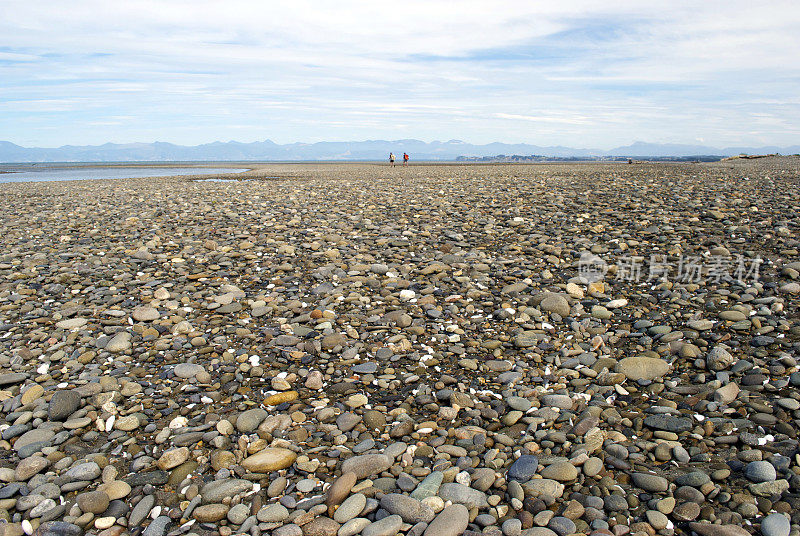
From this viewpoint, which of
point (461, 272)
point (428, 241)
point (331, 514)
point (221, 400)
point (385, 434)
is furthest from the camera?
point (428, 241)

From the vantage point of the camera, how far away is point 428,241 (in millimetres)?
11422

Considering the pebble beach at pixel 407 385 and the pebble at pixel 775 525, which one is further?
the pebble beach at pixel 407 385

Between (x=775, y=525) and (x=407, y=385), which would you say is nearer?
(x=775, y=525)

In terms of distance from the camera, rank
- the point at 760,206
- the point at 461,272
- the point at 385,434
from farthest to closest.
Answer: the point at 760,206 → the point at 461,272 → the point at 385,434

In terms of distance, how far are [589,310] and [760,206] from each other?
9.28 m

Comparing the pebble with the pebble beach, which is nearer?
the pebble

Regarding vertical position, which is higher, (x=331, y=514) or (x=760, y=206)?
(x=760, y=206)

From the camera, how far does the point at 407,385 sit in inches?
224

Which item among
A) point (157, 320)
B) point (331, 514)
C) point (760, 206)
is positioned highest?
point (760, 206)

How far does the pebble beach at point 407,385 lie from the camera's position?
377cm

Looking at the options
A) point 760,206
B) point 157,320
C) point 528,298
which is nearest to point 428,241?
point 528,298

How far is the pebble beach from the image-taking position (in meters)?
3.77

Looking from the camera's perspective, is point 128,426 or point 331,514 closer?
point 331,514

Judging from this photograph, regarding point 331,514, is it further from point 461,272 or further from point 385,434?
point 461,272
